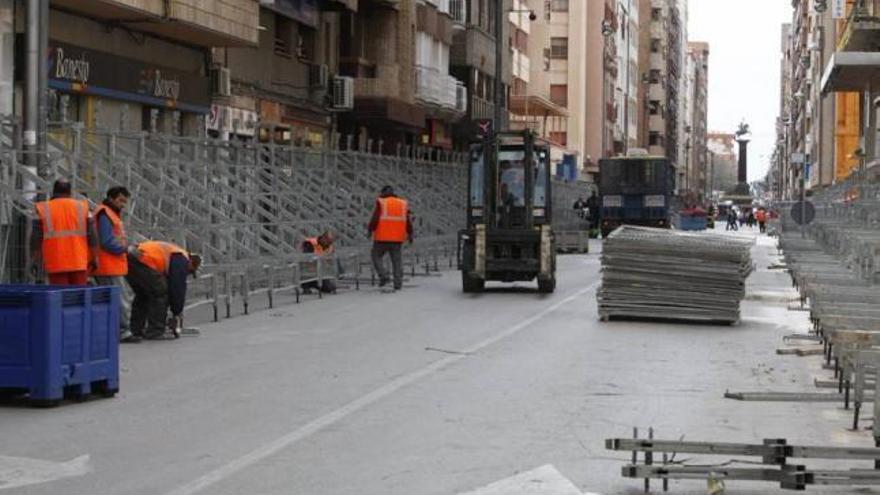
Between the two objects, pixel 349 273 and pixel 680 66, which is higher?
pixel 680 66

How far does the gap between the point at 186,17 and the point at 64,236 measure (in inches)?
595

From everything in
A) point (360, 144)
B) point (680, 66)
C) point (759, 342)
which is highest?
point (680, 66)

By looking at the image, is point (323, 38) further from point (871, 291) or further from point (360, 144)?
point (871, 291)

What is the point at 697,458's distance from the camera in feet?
31.9

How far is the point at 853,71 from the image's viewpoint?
128ft

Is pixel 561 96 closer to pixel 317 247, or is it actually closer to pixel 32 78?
pixel 317 247

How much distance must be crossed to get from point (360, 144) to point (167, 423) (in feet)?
121

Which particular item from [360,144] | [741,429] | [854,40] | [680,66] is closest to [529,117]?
[360,144]

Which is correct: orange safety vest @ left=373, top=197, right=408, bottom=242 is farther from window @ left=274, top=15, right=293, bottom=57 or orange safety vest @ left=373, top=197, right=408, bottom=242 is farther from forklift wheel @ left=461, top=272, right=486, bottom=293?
window @ left=274, top=15, right=293, bottom=57

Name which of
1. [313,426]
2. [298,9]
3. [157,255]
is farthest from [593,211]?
[313,426]

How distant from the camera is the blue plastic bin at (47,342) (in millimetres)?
11812

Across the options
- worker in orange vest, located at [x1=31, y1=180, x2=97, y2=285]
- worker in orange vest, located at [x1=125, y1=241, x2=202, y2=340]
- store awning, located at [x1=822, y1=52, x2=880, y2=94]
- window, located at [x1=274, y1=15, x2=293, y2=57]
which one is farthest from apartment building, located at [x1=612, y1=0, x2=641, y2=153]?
worker in orange vest, located at [x1=31, y1=180, x2=97, y2=285]

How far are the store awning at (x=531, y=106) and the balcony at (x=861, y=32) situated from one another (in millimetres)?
35681

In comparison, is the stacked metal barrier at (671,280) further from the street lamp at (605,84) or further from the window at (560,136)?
the window at (560,136)
